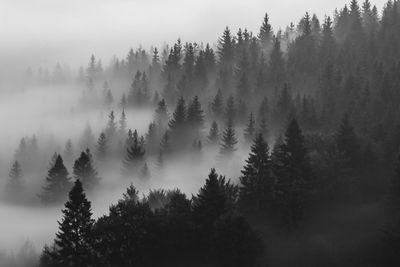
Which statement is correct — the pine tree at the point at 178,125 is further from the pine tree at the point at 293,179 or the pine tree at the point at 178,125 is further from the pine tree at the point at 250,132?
the pine tree at the point at 293,179

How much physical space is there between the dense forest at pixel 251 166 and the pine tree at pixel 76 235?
0.14m

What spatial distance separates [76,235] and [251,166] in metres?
28.5

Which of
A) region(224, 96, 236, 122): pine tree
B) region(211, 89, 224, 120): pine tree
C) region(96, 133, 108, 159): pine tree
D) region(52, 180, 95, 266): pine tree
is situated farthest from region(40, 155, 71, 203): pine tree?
region(211, 89, 224, 120): pine tree

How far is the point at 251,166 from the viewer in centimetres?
8600

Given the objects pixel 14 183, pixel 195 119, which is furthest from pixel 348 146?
pixel 14 183

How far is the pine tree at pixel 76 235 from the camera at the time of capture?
6756 centimetres

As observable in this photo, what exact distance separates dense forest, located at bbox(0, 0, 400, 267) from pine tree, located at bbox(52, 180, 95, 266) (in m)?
0.14

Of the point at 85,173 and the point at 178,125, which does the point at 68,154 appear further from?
the point at 85,173

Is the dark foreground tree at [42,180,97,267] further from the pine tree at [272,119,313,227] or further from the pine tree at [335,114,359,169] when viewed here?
the pine tree at [335,114,359,169]

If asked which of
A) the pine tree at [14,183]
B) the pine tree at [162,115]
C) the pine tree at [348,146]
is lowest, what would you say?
the pine tree at [348,146]

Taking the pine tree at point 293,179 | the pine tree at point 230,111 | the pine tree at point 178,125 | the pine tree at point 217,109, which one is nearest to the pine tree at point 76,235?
the pine tree at point 293,179

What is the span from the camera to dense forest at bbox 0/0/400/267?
232ft

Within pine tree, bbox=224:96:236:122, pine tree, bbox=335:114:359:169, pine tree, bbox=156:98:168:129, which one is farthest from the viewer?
pine tree, bbox=156:98:168:129

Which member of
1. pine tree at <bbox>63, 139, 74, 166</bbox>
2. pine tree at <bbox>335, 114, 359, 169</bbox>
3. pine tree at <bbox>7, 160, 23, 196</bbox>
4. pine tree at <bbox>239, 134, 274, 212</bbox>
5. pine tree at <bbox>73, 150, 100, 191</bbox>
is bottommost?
pine tree at <bbox>239, 134, 274, 212</bbox>
